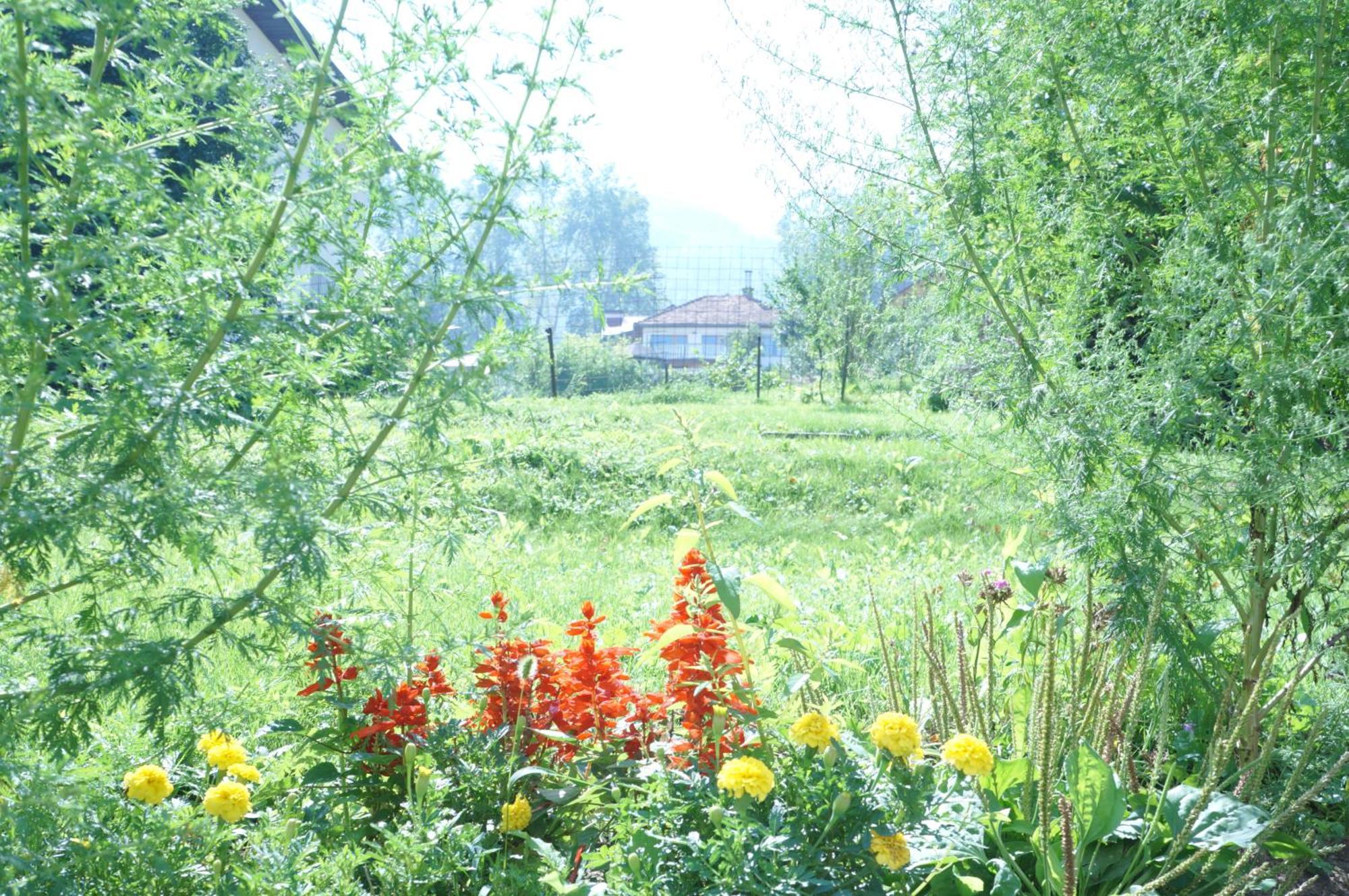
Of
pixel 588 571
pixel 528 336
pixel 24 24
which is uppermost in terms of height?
pixel 24 24

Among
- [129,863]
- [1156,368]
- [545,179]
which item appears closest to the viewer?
[129,863]

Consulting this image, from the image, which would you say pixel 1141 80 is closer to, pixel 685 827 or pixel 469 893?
pixel 685 827

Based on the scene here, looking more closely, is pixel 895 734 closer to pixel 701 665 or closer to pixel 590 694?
pixel 701 665

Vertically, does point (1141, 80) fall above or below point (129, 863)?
above

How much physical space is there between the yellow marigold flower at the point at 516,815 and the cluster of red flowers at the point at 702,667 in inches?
12.0

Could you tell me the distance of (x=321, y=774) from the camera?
2.05 m

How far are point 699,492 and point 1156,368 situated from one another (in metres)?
0.99

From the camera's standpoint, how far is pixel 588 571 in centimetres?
466

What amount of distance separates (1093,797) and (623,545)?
3640mm

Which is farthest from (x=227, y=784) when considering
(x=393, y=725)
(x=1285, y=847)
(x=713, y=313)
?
(x=713, y=313)

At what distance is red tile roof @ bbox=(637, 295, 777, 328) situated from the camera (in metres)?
28.7

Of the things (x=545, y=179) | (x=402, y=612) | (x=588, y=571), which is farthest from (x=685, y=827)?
(x=588, y=571)

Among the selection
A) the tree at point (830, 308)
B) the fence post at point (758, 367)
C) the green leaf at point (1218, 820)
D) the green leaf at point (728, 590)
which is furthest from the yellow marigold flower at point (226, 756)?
the fence post at point (758, 367)

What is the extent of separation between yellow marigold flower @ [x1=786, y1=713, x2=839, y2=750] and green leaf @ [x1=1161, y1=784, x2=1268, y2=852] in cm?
62
